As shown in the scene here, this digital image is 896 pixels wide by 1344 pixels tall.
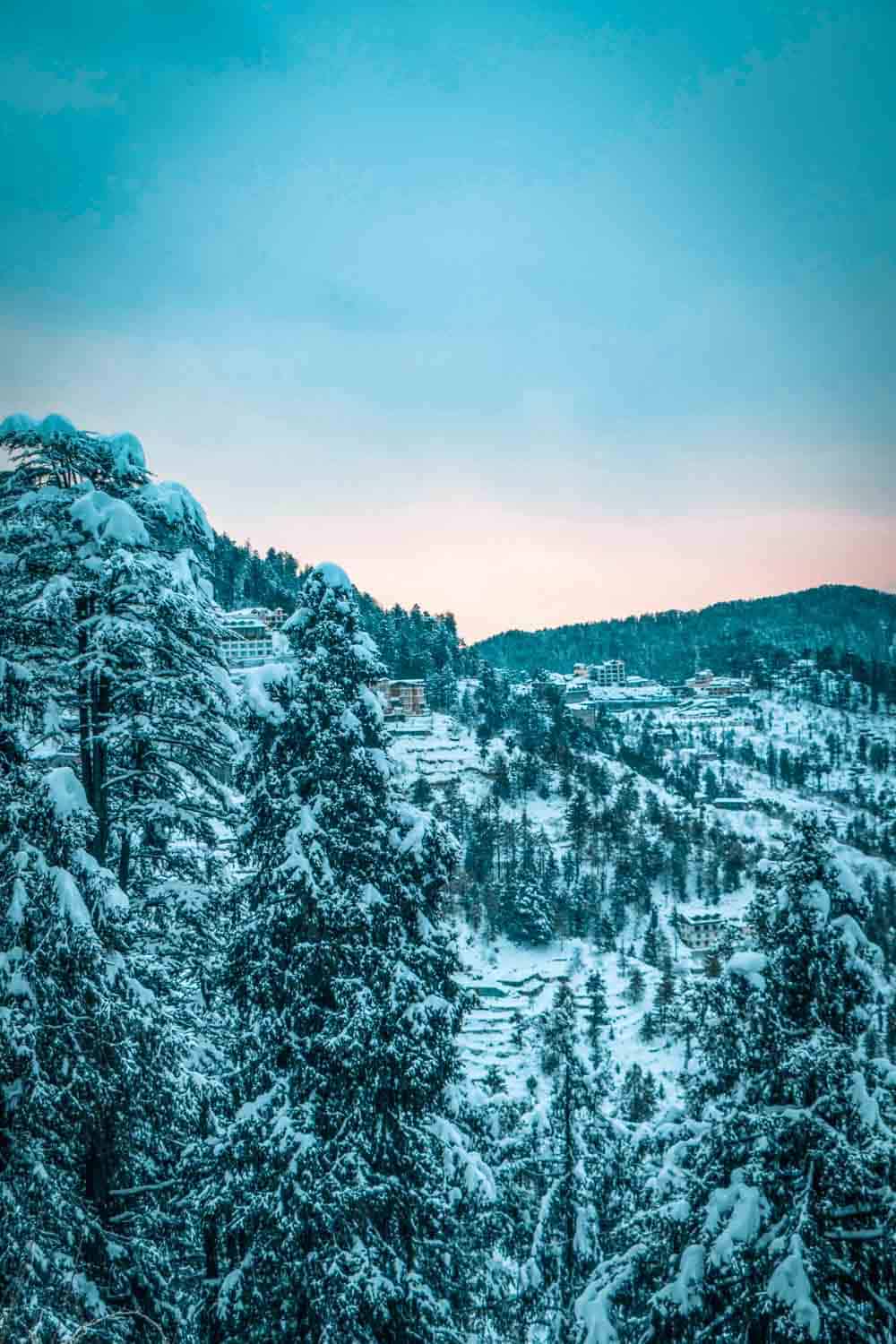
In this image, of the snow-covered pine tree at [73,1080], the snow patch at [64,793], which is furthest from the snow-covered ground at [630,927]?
the snow-covered pine tree at [73,1080]

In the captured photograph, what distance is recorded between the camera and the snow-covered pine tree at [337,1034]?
21.9 ft

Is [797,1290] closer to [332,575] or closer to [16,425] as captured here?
[332,575]

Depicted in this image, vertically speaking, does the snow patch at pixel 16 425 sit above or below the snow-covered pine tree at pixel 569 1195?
above

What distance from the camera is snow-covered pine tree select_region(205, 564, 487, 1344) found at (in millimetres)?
6680

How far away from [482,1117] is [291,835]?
4050mm

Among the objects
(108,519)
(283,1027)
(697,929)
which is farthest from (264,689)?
(697,929)

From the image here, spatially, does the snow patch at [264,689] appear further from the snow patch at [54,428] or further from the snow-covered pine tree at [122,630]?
the snow patch at [54,428]

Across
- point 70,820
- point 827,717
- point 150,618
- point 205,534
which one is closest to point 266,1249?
point 70,820

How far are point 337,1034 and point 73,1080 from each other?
7.05 feet

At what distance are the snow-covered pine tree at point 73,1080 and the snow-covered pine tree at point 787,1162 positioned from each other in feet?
14.8

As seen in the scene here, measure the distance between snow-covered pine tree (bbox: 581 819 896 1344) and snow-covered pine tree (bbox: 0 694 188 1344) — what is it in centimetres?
453

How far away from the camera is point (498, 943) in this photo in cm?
7362

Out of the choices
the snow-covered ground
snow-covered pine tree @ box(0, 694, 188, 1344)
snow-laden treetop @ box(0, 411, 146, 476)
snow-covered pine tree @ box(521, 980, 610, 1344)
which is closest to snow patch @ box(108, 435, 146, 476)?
snow-laden treetop @ box(0, 411, 146, 476)

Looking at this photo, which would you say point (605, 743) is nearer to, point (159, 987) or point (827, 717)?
point (827, 717)
